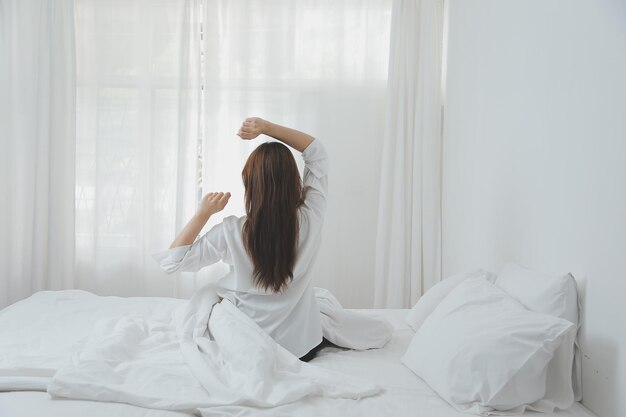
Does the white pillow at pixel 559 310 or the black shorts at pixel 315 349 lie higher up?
the white pillow at pixel 559 310

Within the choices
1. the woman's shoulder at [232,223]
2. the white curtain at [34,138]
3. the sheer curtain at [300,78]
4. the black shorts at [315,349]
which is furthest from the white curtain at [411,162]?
the white curtain at [34,138]

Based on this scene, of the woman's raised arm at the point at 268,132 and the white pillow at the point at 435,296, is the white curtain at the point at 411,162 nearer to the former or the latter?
the white pillow at the point at 435,296

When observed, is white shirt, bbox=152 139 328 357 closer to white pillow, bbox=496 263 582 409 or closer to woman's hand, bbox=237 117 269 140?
woman's hand, bbox=237 117 269 140

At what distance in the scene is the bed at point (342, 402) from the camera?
59.4 inches

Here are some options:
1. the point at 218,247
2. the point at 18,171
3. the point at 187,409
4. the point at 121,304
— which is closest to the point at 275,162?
the point at 218,247

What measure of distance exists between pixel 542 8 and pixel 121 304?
6.77 feet

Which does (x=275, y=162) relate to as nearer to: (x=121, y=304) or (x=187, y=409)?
→ (x=187, y=409)

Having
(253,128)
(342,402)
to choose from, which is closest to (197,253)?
(253,128)

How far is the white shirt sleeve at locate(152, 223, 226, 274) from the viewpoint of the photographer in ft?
6.95

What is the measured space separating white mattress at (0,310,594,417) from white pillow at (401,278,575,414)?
0.17ft

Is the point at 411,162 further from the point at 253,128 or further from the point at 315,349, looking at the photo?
the point at 315,349

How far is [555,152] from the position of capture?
6.69 feet

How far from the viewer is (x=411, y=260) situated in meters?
3.91

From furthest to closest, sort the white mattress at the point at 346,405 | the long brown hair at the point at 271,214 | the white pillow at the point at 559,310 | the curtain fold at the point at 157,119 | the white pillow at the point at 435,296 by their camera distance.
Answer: the curtain fold at the point at 157,119, the white pillow at the point at 435,296, the long brown hair at the point at 271,214, the white pillow at the point at 559,310, the white mattress at the point at 346,405
